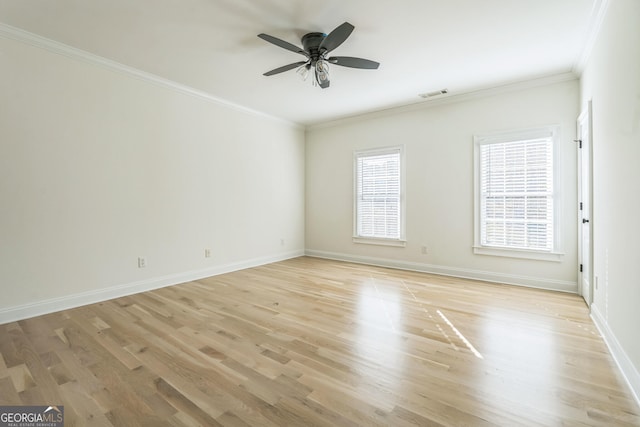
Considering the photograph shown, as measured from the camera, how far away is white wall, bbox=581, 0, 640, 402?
6.13 ft

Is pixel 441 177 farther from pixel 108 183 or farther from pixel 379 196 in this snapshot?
pixel 108 183

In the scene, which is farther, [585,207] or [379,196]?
[379,196]

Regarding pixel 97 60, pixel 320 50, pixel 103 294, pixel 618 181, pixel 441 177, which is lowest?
pixel 103 294

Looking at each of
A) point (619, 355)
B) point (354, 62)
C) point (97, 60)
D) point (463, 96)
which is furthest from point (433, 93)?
point (97, 60)

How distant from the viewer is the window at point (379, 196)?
5.35 metres

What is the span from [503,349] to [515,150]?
2991 millimetres


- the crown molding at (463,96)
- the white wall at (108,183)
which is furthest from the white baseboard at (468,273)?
the crown molding at (463,96)

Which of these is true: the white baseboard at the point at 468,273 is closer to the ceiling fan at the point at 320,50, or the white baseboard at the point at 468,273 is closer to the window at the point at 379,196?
the window at the point at 379,196

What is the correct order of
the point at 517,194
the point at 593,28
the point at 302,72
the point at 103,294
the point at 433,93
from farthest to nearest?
the point at 433,93
the point at 517,194
the point at 302,72
the point at 103,294
the point at 593,28

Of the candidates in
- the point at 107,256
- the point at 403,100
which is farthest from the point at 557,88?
the point at 107,256

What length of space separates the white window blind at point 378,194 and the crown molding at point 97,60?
2628 mm

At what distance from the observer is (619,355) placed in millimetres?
2104

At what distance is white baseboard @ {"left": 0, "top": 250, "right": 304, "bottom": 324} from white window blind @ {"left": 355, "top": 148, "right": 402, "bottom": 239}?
2389mm

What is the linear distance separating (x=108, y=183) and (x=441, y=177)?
15.3ft
